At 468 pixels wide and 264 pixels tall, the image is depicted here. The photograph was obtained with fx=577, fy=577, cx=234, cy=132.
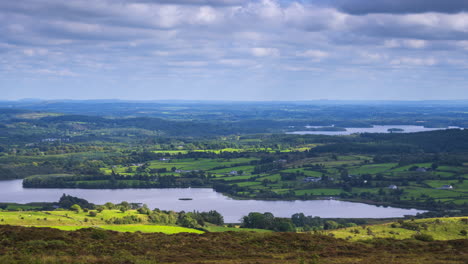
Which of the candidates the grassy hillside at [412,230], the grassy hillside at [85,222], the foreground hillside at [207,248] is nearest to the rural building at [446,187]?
the grassy hillside at [412,230]

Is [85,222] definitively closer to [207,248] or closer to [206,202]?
[207,248]

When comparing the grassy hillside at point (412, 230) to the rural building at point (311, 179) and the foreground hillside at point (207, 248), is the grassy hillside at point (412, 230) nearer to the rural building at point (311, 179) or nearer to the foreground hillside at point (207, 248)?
the foreground hillside at point (207, 248)

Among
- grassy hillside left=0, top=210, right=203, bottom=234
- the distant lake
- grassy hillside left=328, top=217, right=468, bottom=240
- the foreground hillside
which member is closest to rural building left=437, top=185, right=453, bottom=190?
the distant lake

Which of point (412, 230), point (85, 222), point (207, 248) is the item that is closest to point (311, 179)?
point (85, 222)

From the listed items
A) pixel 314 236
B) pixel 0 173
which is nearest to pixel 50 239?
pixel 314 236

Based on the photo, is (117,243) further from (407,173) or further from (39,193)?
(407,173)

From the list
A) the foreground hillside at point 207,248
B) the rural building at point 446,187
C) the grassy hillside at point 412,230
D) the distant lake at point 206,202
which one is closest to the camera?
the foreground hillside at point 207,248
